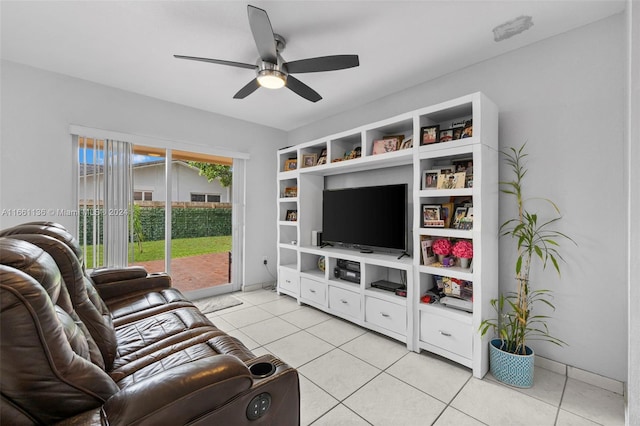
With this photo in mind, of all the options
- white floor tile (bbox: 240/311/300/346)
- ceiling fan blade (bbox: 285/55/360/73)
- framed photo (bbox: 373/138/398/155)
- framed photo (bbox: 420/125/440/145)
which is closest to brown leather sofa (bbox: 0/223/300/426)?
white floor tile (bbox: 240/311/300/346)

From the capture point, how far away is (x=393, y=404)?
69.8 inches

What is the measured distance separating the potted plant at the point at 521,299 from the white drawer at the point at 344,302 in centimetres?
121

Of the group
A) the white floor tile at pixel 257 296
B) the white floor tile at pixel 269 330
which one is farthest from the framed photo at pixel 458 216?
the white floor tile at pixel 257 296

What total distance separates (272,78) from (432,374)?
2.62m

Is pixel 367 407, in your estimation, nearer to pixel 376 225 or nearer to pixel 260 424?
pixel 260 424

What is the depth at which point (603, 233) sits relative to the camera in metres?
1.93

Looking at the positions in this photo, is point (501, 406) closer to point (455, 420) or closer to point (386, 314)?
point (455, 420)

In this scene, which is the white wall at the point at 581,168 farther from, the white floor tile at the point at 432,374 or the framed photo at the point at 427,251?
the white floor tile at the point at 432,374

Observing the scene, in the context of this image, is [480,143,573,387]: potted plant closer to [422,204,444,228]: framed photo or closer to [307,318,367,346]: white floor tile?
[422,204,444,228]: framed photo

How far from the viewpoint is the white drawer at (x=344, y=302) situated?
9.60 feet

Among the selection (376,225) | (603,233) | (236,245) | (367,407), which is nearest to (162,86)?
(236,245)

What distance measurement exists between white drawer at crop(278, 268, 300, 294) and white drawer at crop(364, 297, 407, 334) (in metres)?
1.20

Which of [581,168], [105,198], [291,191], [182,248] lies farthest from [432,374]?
[105,198]

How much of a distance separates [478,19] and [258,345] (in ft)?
10.5
